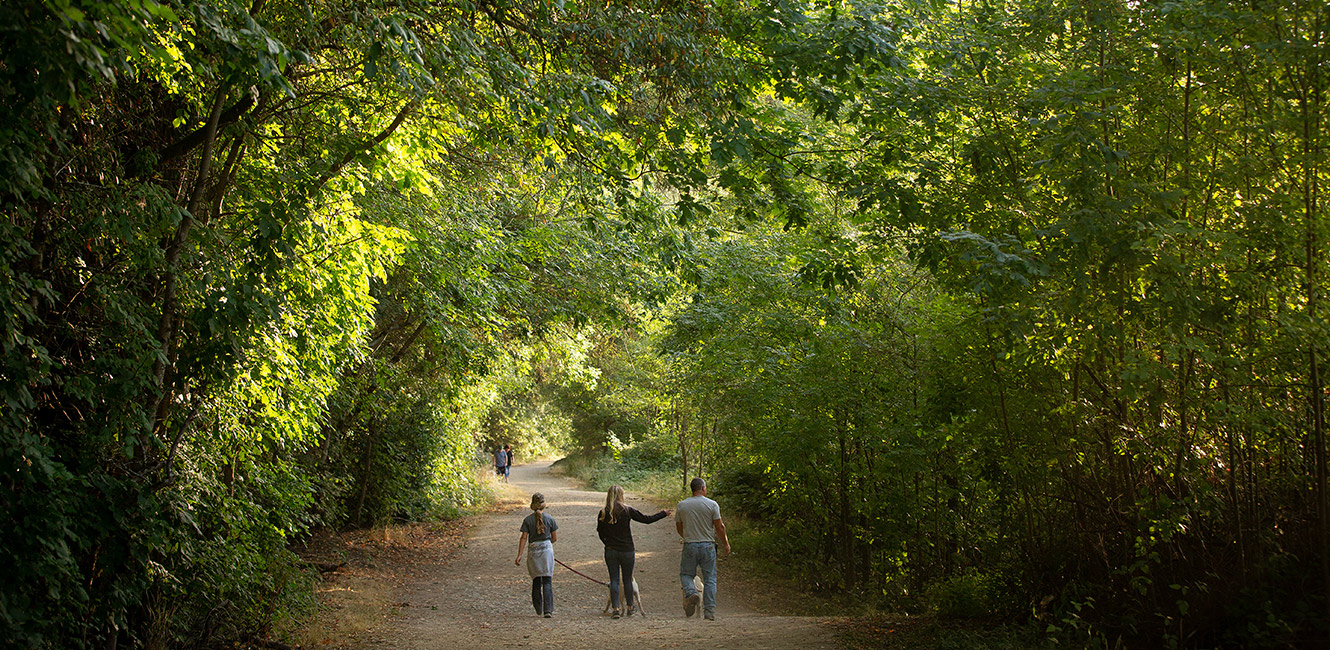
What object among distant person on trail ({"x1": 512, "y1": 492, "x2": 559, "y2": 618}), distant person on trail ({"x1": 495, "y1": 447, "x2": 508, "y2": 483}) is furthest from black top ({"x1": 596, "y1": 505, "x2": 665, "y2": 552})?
distant person on trail ({"x1": 495, "y1": 447, "x2": 508, "y2": 483})

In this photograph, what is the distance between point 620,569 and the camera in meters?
10.8

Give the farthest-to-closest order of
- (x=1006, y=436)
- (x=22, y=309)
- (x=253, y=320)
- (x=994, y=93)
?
(x=1006, y=436), (x=994, y=93), (x=253, y=320), (x=22, y=309)

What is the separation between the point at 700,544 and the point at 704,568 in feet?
1.19

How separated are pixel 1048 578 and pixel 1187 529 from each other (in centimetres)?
149

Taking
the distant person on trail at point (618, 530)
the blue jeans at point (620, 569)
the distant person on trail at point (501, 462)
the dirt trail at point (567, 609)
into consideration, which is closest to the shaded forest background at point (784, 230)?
the dirt trail at point (567, 609)

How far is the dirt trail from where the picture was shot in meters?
8.62

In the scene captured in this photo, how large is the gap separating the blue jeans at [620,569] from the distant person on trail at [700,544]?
3.20ft

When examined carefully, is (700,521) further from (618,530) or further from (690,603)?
(618,530)

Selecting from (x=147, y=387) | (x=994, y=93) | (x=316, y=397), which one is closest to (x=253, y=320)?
(x=147, y=387)

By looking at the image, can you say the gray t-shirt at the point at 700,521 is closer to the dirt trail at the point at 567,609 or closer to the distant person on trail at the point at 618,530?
the distant person on trail at the point at 618,530

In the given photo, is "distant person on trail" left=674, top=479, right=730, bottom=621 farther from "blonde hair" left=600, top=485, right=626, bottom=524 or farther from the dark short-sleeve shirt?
the dark short-sleeve shirt

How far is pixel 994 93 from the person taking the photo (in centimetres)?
700

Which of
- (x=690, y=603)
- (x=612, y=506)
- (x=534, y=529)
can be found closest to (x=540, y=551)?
(x=534, y=529)

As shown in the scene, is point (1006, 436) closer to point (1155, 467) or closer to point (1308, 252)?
point (1155, 467)
